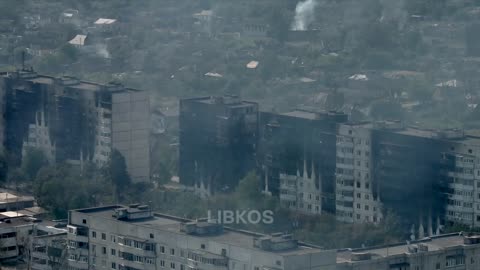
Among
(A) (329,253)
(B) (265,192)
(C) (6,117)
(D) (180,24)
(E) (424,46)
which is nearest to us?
(A) (329,253)

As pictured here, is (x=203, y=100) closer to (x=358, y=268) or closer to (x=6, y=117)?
(x=6, y=117)

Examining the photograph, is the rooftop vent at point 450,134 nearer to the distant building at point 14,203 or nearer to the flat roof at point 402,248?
the flat roof at point 402,248

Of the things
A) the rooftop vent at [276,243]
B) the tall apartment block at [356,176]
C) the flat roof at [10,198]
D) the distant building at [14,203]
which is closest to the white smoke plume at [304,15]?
the flat roof at [10,198]

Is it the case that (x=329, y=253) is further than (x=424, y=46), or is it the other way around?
(x=424, y=46)

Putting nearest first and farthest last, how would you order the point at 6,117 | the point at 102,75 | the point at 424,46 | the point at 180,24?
the point at 6,117 → the point at 102,75 → the point at 424,46 → the point at 180,24

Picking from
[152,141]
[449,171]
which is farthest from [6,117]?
[449,171]

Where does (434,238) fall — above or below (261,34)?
below
